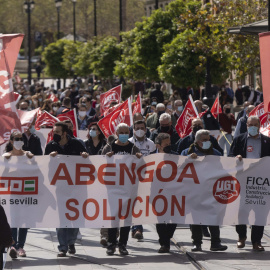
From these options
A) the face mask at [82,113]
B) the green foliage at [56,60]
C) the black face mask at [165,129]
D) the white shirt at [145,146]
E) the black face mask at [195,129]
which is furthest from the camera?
the green foliage at [56,60]

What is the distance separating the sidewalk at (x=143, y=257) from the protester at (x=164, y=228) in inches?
5.0

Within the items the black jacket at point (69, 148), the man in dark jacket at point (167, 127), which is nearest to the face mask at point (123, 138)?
the black jacket at point (69, 148)

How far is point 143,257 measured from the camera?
464 inches

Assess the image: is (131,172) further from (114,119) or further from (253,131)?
(114,119)

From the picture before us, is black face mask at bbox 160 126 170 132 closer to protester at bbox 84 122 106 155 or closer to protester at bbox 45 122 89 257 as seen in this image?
protester at bbox 84 122 106 155

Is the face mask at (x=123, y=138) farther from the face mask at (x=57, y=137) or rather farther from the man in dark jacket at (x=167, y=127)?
the man in dark jacket at (x=167, y=127)

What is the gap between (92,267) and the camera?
36.5ft

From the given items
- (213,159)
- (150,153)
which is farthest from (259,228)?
(150,153)

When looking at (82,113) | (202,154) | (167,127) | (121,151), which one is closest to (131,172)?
(121,151)

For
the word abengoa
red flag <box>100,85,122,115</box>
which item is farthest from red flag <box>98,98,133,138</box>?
red flag <box>100,85,122,115</box>

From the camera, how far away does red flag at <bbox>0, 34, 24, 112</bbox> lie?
39.5 ft

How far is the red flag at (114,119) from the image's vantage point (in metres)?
16.0

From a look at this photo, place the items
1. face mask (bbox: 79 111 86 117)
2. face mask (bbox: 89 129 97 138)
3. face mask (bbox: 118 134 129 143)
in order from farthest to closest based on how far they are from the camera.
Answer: face mask (bbox: 79 111 86 117) < face mask (bbox: 89 129 97 138) < face mask (bbox: 118 134 129 143)

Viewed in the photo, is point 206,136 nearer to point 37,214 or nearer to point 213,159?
point 213,159
